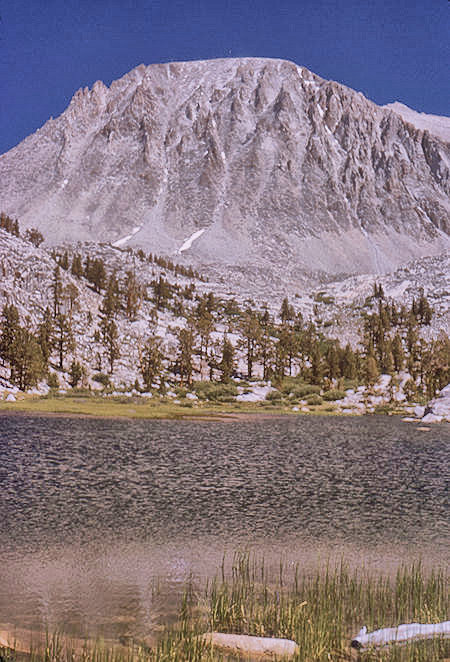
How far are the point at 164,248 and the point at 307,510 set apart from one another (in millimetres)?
163709

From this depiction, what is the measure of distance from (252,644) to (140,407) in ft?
143

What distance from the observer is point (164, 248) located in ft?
582

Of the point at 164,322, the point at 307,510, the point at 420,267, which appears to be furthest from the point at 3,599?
the point at 420,267

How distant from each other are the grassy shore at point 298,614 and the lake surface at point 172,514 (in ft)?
2.49

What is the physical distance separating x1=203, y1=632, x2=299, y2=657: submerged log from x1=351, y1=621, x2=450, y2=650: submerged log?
1018 mm

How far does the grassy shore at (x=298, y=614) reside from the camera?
822cm

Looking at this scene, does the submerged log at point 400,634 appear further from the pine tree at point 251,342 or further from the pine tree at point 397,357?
the pine tree at point 397,357

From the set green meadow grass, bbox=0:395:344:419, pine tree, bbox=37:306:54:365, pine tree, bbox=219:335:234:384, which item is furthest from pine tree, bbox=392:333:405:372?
pine tree, bbox=37:306:54:365

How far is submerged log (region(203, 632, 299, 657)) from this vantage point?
842 cm

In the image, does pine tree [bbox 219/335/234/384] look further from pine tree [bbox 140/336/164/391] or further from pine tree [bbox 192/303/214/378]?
pine tree [bbox 140/336/164/391]

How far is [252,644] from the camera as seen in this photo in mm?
8625

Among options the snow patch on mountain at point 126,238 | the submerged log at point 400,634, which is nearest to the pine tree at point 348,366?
the submerged log at point 400,634

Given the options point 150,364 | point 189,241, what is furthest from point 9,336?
point 189,241

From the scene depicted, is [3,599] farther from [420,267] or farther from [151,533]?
[420,267]
